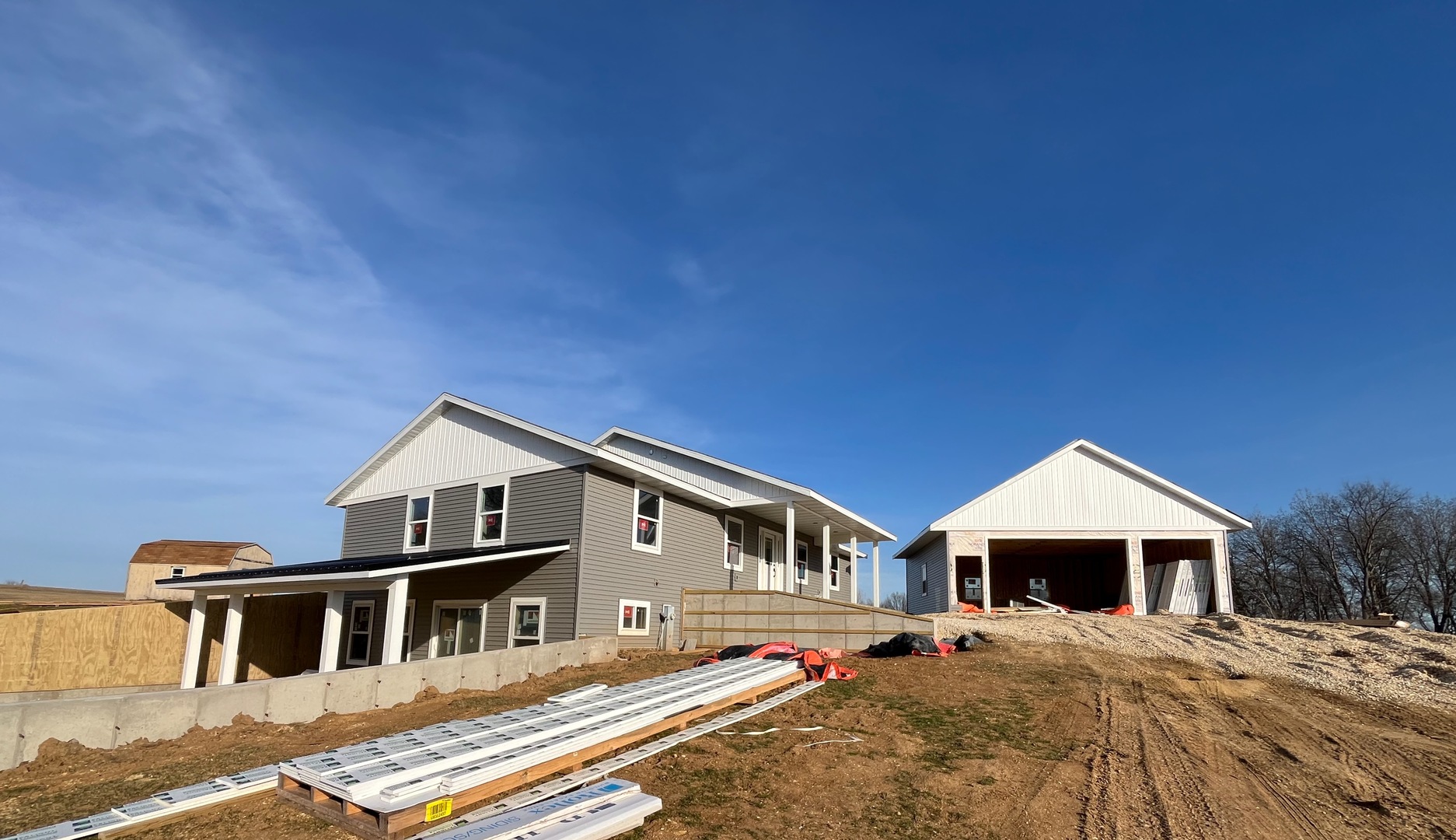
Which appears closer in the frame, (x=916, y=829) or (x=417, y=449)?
(x=916, y=829)

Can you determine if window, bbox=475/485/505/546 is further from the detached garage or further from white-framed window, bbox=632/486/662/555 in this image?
the detached garage

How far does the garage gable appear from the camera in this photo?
992 inches

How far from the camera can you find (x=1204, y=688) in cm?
1207

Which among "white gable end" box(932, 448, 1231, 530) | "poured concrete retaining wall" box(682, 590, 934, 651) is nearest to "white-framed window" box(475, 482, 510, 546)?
"poured concrete retaining wall" box(682, 590, 934, 651)

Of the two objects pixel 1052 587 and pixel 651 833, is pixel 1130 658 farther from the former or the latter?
pixel 1052 587

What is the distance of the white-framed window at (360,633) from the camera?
67.0 feet

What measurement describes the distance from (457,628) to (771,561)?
394 inches

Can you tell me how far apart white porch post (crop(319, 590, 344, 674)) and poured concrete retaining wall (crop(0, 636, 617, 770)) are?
2.65m

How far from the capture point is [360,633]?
20688 mm

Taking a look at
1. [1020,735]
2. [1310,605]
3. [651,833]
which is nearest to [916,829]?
[651,833]

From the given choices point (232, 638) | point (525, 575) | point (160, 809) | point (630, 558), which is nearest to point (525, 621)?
point (525, 575)

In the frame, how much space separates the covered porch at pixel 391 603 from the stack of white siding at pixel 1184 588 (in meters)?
20.4

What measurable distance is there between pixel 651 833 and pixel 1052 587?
29771 mm

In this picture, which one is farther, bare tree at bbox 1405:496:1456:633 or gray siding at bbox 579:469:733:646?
bare tree at bbox 1405:496:1456:633
